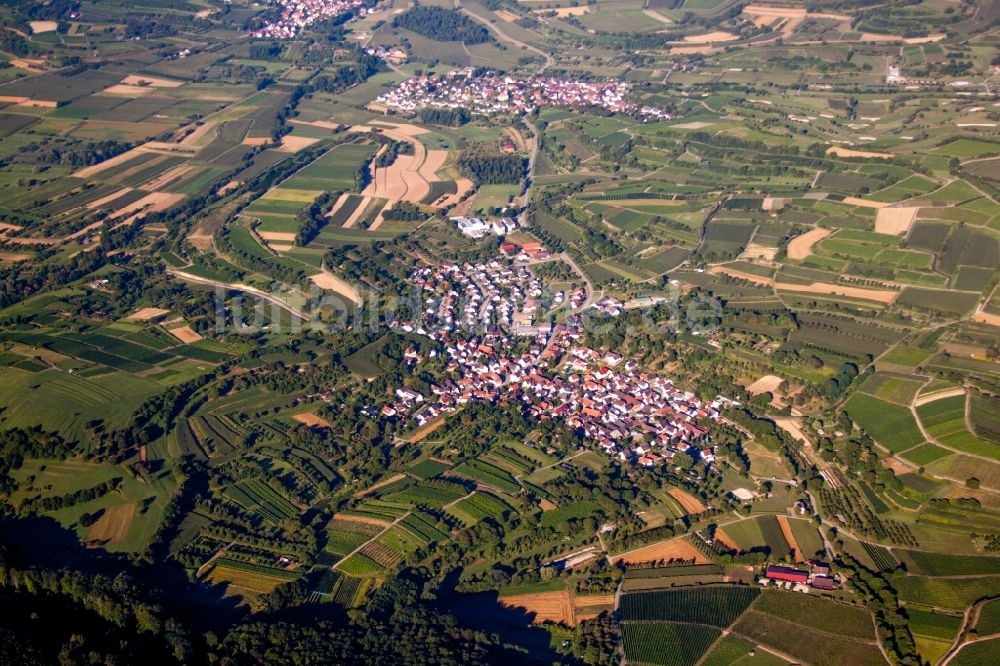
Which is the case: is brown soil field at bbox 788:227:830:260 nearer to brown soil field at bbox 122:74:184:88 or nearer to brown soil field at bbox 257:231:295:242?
brown soil field at bbox 257:231:295:242

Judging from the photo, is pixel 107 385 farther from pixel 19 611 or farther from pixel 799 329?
pixel 799 329

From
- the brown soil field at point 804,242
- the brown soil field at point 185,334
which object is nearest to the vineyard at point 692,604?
the brown soil field at point 804,242

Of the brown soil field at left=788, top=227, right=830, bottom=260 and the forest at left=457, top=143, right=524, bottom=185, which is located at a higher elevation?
the brown soil field at left=788, top=227, right=830, bottom=260

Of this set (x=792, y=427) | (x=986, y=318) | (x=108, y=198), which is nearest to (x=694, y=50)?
(x=986, y=318)

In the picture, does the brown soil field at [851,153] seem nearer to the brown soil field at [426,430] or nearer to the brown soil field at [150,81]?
the brown soil field at [426,430]

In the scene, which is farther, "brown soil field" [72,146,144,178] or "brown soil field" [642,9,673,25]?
"brown soil field" [642,9,673,25]

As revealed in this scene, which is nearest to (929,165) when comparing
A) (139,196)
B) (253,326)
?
(253,326)

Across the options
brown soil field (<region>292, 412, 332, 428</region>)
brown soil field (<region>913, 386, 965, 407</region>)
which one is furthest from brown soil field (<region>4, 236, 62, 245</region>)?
brown soil field (<region>913, 386, 965, 407</region>)
